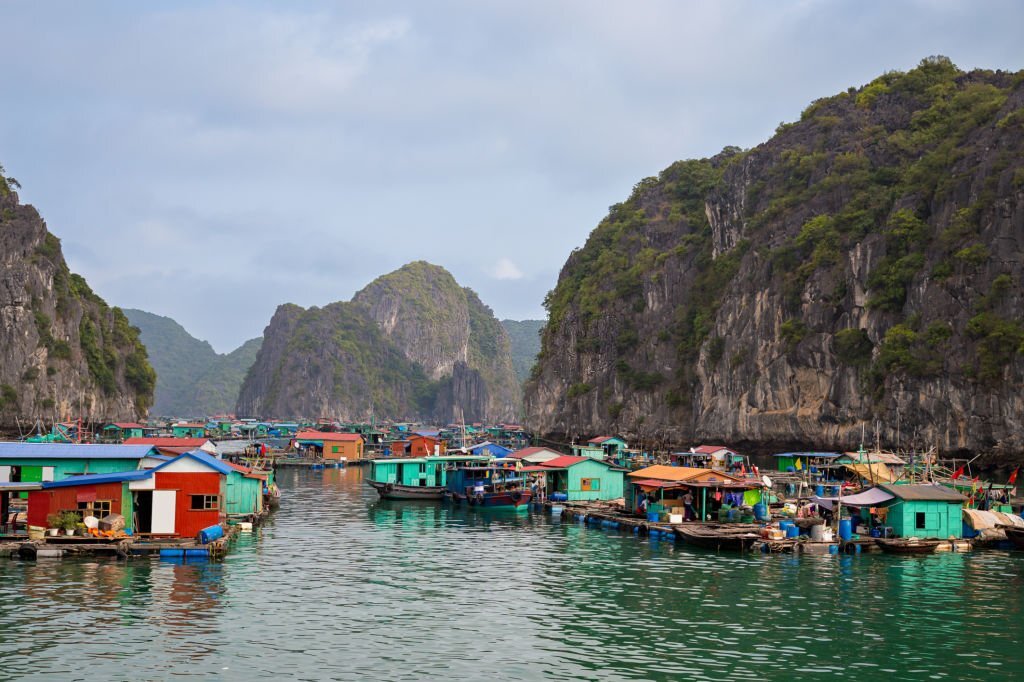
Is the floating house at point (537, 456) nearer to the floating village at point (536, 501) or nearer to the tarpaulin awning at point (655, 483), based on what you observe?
the floating village at point (536, 501)

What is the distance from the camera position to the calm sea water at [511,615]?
88.5 feet

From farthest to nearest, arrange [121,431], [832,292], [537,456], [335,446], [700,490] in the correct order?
[121,431] < [335,446] < [832,292] < [537,456] < [700,490]

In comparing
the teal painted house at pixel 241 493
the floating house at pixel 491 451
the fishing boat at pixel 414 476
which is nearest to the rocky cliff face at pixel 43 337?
the floating house at pixel 491 451

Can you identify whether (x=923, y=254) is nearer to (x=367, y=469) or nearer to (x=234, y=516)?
(x=367, y=469)

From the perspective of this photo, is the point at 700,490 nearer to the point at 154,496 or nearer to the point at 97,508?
the point at 154,496

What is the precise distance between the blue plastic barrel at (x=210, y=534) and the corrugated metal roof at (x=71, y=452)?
12.0 metres

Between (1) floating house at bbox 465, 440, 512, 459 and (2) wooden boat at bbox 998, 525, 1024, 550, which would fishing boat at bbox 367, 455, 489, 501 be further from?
(2) wooden boat at bbox 998, 525, 1024, 550

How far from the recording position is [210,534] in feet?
144

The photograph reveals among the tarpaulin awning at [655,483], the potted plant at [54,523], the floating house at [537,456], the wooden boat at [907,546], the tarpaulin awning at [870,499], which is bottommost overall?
the wooden boat at [907,546]

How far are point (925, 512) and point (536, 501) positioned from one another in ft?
93.6

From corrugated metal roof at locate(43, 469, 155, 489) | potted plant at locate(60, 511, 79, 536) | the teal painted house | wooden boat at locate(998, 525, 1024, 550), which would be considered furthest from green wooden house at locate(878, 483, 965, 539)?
potted plant at locate(60, 511, 79, 536)

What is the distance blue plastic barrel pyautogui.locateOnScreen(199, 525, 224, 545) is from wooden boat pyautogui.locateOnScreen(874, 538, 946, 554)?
1281 inches

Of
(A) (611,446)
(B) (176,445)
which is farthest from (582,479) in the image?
(A) (611,446)

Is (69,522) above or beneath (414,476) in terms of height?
above
